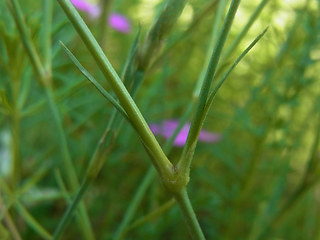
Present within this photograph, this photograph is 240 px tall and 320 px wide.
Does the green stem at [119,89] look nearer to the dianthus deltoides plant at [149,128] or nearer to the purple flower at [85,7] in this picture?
the dianthus deltoides plant at [149,128]

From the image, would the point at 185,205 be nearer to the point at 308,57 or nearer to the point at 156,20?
the point at 156,20

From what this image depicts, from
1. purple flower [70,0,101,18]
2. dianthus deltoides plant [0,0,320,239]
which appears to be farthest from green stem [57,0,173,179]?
purple flower [70,0,101,18]

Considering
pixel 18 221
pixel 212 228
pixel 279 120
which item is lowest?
pixel 212 228

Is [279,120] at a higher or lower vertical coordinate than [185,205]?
lower

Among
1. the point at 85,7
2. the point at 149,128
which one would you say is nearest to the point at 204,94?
the point at 149,128

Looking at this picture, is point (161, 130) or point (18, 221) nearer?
point (18, 221)

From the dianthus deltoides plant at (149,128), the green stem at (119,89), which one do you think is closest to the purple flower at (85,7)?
the dianthus deltoides plant at (149,128)

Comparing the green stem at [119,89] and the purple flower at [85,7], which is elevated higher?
the green stem at [119,89]

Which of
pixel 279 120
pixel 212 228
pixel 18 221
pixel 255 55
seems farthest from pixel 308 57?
pixel 18 221

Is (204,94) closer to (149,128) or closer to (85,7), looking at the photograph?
(149,128)
